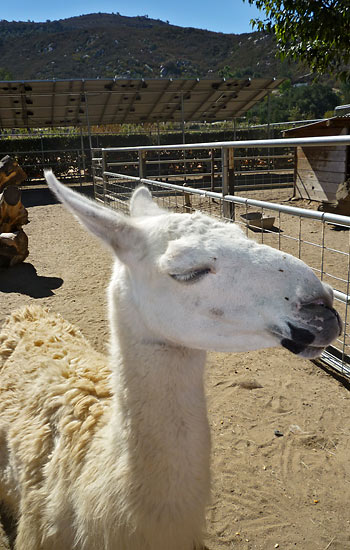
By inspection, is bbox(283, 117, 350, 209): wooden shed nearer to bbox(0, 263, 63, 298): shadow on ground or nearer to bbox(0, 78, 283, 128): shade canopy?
bbox(0, 78, 283, 128): shade canopy

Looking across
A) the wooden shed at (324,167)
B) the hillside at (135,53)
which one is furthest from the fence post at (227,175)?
the hillside at (135,53)

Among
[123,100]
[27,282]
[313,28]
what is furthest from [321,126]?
[27,282]

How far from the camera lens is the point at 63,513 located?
156 centimetres

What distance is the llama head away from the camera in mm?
1141

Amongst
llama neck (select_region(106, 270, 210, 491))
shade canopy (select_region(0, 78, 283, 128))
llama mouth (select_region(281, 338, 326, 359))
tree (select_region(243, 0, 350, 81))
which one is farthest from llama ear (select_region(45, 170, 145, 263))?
shade canopy (select_region(0, 78, 283, 128))

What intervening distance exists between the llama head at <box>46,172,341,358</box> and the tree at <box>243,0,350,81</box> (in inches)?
156

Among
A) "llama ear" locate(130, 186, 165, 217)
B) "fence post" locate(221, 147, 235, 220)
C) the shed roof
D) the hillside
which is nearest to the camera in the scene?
"llama ear" locate(130, 186, 165, 217)

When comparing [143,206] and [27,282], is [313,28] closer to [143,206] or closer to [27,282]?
[143,206]

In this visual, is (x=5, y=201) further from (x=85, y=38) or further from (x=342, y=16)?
(x=85, y=38)

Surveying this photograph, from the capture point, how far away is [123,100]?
15.8m

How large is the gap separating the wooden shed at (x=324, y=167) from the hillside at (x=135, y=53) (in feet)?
264

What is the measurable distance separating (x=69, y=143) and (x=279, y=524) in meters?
20.4

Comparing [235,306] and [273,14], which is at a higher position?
[273,14]

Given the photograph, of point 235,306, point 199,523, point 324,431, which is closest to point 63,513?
point 199,523
